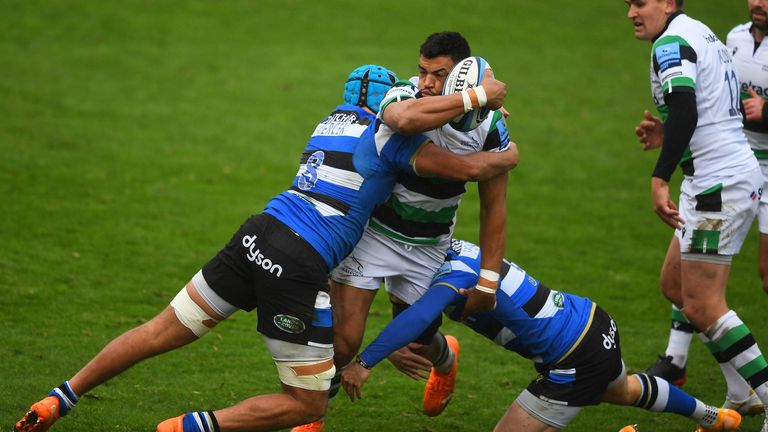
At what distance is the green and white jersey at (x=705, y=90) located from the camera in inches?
250

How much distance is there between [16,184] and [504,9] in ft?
40.8

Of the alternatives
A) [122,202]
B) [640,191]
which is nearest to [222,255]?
A: [122,202]

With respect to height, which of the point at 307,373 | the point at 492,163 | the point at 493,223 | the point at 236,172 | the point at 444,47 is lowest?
the point at 236,172

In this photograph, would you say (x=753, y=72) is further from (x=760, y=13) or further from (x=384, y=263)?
(x=384, y=263)

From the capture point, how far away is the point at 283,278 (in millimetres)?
5312

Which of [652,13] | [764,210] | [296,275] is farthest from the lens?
[764,210]

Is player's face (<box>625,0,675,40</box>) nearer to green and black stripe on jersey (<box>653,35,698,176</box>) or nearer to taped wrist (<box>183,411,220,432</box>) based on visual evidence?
green and black stripe on jersey (<box>653,35,698,176</box>)

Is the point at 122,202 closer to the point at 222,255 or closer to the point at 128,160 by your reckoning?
the point at 128,160

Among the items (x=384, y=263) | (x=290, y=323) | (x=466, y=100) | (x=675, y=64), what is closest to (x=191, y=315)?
(x=290, y=323)

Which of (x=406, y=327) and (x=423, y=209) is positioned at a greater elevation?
(x=423, y=209)

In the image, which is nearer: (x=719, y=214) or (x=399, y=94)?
(x=399, y=94)

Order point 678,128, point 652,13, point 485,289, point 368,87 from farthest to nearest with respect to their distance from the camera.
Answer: point 652,13
point 678,128
point 368,87
point 485,289

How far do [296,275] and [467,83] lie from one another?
1421 mm

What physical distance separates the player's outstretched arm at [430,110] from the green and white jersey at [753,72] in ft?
9.95
